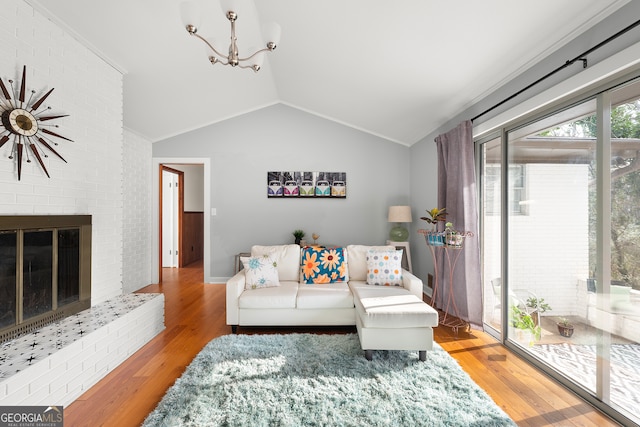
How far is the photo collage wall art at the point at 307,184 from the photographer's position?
15.9ft

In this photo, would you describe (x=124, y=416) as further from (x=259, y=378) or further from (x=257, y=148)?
(x=257, y=148)

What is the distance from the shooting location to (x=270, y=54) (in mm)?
3490

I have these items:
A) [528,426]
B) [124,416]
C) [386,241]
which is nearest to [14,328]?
[124,416]

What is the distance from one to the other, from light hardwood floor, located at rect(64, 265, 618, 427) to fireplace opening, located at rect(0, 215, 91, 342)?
25.3 inches

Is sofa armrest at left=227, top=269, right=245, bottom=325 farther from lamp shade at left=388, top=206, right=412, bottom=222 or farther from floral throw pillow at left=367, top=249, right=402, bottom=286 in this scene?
lamp shade at left=388, top=206, right=412, bottom=222

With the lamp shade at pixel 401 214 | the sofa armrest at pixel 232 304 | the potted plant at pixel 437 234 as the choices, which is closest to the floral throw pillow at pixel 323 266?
the sofa armrest at pixel 232 304

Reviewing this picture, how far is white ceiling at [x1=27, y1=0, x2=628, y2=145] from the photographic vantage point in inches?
78.7

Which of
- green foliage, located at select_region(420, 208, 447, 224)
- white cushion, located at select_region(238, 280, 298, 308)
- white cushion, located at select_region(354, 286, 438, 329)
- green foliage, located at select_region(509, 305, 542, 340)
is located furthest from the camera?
green foliage, located at select_region(420, 208, 447, 224)

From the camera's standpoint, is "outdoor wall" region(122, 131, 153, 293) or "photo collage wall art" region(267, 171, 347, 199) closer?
"outdoor wall" region(122, 131, 153, 293)

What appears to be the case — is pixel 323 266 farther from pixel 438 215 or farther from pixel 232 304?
pixel 438 215

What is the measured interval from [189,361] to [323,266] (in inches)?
62.8

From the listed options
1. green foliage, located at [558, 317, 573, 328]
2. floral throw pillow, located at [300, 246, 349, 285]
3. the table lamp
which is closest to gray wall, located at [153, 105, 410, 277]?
the table lamp

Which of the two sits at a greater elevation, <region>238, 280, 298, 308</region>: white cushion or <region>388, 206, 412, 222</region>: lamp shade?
<region>388, 206, 412, 222</region>: lamp shade

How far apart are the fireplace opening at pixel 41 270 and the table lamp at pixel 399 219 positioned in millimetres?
3739
